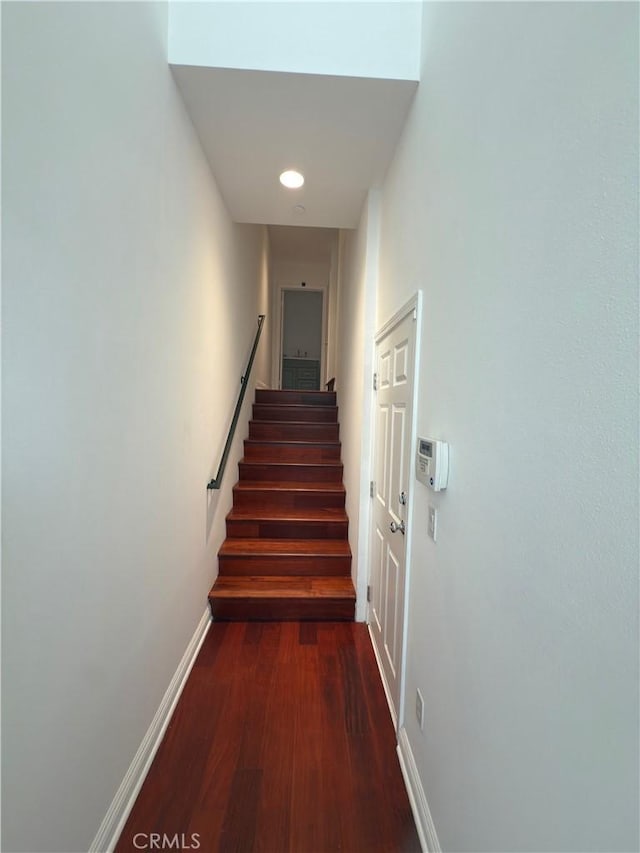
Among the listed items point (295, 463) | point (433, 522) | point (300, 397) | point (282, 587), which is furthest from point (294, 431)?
point (433, 522)

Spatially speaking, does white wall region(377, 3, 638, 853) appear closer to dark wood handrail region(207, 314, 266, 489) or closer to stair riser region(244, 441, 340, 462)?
dark wood handrail region(207, 314, 266, 489)

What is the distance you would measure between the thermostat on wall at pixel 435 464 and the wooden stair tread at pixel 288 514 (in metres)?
1.78

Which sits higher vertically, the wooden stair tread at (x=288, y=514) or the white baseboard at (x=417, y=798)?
the wooden stair tread at (x=288, y=514)

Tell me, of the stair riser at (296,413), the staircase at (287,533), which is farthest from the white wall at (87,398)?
the stair riser at (296,413)

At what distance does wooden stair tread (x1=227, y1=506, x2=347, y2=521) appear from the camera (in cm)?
285

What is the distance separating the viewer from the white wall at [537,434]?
515mm

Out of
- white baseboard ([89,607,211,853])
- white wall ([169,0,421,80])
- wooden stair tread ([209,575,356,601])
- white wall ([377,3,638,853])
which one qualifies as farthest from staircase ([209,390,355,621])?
white wall ([169,0,421,80])

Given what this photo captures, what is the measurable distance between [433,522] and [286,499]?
2001 millimetres

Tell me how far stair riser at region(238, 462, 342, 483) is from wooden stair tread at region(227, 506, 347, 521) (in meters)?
0.35

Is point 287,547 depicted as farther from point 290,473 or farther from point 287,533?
point 290,473

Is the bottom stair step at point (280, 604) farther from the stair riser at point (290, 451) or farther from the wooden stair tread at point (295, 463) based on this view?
the stair riser at point (290, 451)

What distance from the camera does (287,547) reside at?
8.80 ft

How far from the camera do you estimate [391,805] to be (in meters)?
1.30

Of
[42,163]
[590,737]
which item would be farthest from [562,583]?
[42,163]
